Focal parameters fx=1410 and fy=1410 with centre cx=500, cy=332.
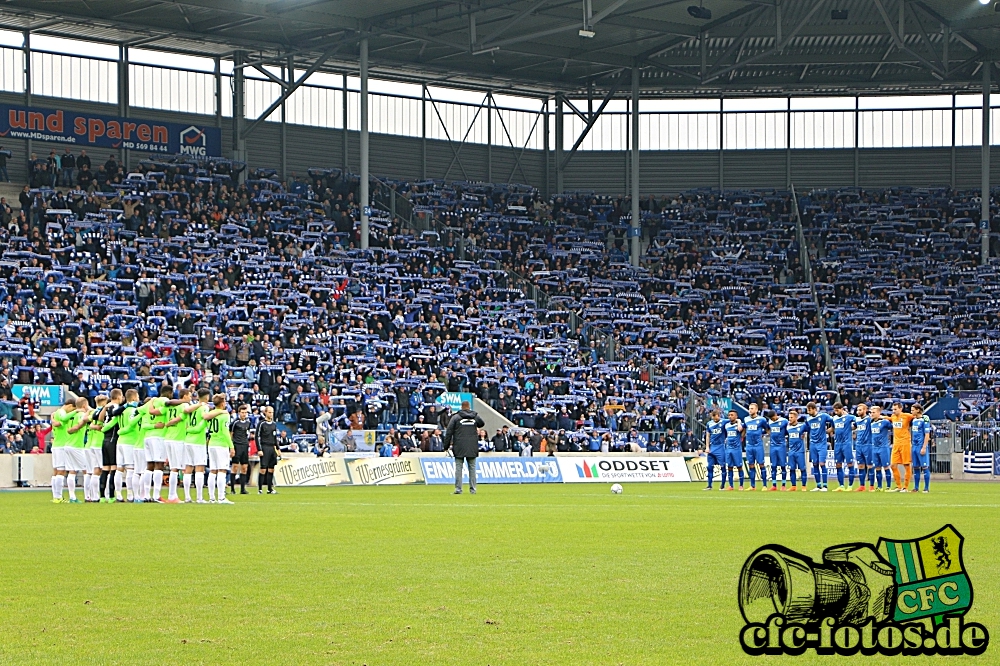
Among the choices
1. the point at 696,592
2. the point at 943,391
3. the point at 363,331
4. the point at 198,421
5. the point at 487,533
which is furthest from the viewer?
the point at 943,391

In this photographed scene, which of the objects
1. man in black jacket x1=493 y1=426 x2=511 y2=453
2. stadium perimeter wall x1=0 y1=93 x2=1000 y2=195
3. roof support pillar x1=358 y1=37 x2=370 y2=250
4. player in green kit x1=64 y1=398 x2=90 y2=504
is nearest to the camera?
player in green kit x1=64 y1=398 x2=90 y2=504

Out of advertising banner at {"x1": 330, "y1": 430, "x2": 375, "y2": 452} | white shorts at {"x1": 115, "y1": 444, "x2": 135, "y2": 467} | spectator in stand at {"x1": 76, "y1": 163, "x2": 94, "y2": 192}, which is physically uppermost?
spectator in stand at {"x1": 76, "y1": 163, "x2": 94, "y2": 192}

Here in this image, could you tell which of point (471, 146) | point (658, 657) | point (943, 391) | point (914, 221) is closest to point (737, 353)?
point (943, 391)

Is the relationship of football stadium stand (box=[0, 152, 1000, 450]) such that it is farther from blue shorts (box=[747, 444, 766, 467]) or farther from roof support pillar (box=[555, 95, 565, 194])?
blue shorts (box=[747, 444, 766, 467])

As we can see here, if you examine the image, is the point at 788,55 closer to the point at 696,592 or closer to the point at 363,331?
the point at 363,331

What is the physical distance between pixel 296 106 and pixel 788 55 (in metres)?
23.0

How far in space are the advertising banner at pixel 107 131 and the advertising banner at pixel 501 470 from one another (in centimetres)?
2404

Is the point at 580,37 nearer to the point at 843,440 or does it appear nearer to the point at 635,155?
the point at 635,155

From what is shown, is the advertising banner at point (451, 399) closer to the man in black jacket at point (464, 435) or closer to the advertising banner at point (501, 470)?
the advertising banner at point (501, 470)

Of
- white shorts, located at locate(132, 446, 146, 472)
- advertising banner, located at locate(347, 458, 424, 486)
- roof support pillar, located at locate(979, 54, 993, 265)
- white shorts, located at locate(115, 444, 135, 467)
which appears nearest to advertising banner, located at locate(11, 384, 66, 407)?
advertising banner, located at locate(347, 458, 424, 486)

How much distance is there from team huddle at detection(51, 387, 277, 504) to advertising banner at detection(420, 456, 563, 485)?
13.9 m

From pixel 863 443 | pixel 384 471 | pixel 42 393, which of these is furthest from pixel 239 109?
pixel 863 443

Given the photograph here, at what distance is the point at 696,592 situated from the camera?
1165 cm

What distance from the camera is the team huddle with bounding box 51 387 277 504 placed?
84.6 ft
